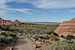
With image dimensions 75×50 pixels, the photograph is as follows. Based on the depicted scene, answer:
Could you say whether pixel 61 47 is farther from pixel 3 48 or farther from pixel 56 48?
pixel 3 48

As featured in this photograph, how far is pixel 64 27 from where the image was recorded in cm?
3344

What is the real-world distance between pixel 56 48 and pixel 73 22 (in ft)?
88.9

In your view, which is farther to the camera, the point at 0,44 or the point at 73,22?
the point at 73,22

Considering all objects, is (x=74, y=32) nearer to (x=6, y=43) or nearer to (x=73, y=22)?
(x=73, y=22)

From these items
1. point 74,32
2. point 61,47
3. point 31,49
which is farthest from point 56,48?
point 74,32

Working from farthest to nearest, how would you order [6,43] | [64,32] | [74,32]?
[64,32], [74,32], [6,43]

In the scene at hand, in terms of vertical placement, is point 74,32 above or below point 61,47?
below

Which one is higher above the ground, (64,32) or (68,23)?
(68,23)

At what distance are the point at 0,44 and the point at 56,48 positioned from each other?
15.0 feet

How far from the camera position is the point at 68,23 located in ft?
110

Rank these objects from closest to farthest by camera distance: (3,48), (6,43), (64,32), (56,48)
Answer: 1. (56,48)
2. (3,48)
3. (6,43)
4. (64,32)

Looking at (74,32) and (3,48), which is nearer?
(3,48)

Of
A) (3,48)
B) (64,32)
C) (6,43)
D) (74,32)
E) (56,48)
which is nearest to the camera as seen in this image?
(56,48)

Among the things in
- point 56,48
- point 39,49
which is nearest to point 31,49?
point 39,49
